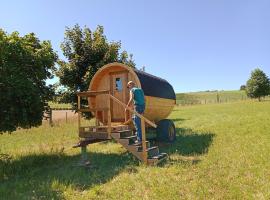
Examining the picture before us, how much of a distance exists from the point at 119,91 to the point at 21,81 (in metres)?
4.71

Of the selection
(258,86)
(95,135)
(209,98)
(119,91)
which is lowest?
(95,135)

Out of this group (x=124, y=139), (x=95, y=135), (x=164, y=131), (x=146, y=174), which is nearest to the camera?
(x=146, y=174)

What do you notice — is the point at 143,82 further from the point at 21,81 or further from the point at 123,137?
the point at 21,81

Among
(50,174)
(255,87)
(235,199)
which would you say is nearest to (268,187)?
(235,199)

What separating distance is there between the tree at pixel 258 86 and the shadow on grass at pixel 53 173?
65.7 m

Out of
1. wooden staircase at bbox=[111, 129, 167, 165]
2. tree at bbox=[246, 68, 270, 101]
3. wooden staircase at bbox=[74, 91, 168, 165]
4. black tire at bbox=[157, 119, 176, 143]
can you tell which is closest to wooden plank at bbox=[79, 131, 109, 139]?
wooden staircase at bbox=[74, 91, 168, 165]

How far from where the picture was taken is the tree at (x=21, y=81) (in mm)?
11484

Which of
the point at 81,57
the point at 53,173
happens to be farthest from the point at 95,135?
the point at 81,57

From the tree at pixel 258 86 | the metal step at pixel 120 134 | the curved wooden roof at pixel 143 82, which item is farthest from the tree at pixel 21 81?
the tree at pixel 258 86

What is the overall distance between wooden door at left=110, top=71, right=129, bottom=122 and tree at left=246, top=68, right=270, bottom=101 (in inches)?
2498

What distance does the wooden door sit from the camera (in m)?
14.8

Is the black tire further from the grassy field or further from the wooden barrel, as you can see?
the grassy field

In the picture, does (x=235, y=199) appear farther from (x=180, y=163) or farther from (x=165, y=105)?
(x=165, y=105)

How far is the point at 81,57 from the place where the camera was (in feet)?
62.2
